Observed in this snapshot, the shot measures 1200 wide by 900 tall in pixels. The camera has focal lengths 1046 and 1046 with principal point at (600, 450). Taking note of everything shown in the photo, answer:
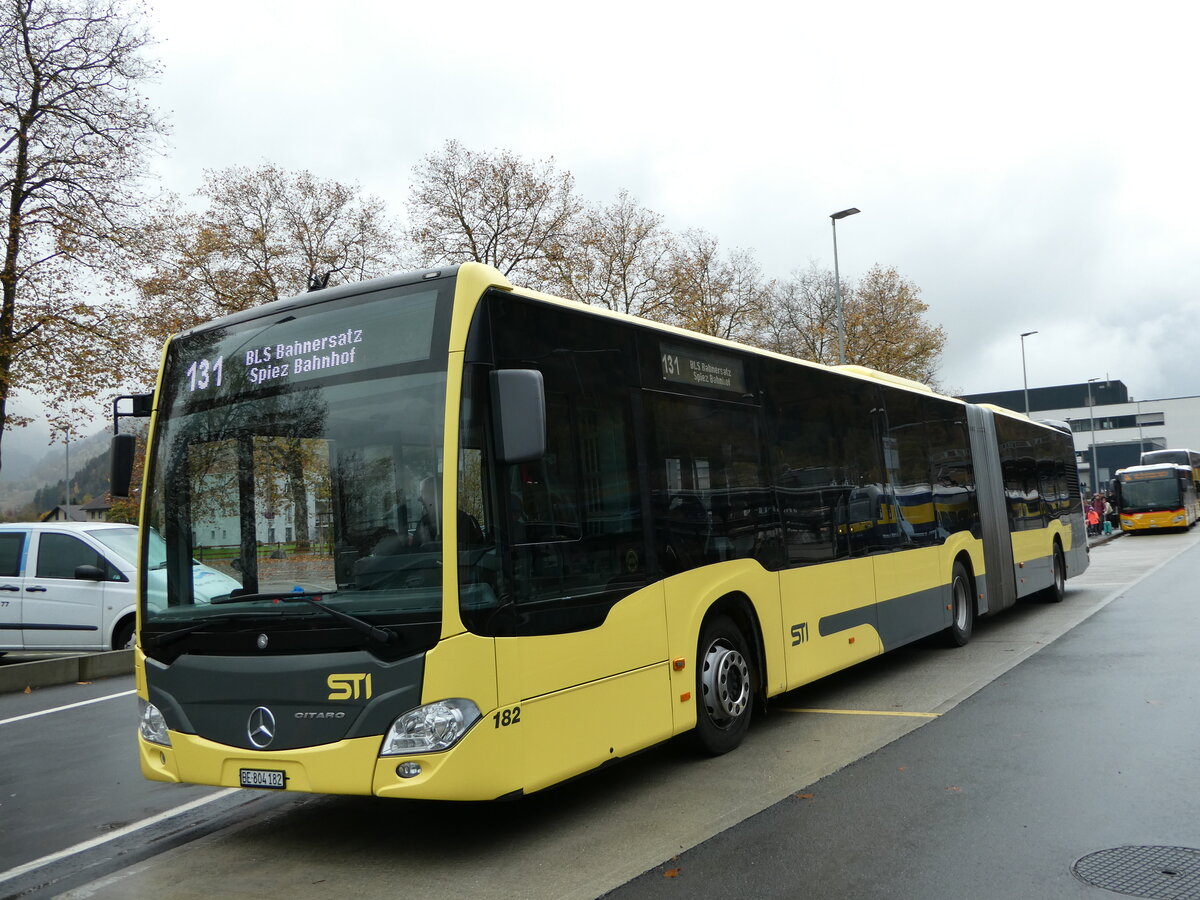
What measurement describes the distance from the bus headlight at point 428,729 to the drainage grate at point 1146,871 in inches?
112

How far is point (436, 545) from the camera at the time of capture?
16.6 feet

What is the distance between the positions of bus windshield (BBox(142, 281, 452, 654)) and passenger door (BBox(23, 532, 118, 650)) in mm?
8379

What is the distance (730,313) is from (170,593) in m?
41.1

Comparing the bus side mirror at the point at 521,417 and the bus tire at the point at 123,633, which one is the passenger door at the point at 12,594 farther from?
the bus side mirror at the point at 521,417

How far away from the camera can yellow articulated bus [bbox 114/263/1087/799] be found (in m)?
5.07

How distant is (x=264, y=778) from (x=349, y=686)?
0.70m

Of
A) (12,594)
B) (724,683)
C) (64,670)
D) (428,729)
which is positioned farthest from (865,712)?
(12,594)

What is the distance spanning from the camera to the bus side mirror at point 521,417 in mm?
5035

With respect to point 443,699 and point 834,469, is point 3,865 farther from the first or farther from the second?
point 834,469

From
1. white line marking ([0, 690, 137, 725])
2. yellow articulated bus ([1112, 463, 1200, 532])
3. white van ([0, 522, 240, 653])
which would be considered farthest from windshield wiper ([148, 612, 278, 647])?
yellow articulated bus ([1112, 463, 1200, 532])

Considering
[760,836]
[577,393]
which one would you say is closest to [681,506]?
[577,393]

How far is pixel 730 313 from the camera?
4550 cm

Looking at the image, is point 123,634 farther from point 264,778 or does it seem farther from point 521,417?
point 521,417

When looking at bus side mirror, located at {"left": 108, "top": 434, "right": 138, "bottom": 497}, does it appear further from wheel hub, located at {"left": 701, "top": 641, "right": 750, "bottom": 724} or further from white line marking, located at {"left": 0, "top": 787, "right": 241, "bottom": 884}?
wheel hub, located at {"left": 701, "top": 641, "right": 750, "bottom": 724}
